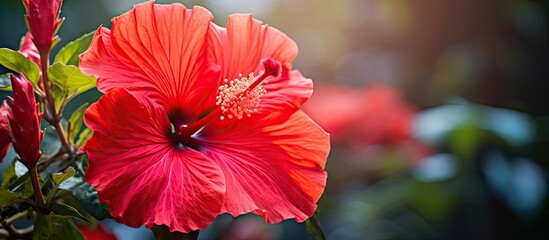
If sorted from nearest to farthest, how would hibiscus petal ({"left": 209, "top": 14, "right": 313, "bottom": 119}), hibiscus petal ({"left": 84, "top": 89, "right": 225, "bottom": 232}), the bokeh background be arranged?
1. hibiscus petal ({"left": 84, "top": 89, "right": 225, "bottom": 232})
2. hibiscus petal ({"left": 209, "top": 14, "right": 313, "bottom": 119})
3. the bokeh background

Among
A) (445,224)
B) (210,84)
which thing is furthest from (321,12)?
(210,84)

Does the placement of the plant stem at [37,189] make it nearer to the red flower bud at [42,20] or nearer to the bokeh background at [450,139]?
the red flower bud at [42,20]

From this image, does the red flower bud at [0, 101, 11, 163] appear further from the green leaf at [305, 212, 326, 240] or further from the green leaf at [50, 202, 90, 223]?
the green leaf at [305, 212, 326, 240]

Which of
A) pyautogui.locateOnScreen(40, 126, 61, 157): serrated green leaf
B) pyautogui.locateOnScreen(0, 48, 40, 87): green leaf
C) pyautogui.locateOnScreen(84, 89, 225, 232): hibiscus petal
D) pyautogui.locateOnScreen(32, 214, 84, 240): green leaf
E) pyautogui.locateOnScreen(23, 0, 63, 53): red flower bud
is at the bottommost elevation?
pyautogui.locateOnScreen(40, 126, 61, 157): serrated green leaf

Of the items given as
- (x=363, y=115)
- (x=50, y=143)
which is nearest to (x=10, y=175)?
(x=50, y=143)

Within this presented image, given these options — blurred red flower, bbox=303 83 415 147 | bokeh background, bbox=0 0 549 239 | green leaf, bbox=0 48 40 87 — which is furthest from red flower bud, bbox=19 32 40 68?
blurred red flower, bbox=303 83 415 147

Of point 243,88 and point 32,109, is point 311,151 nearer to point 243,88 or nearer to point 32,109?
point 243,88
